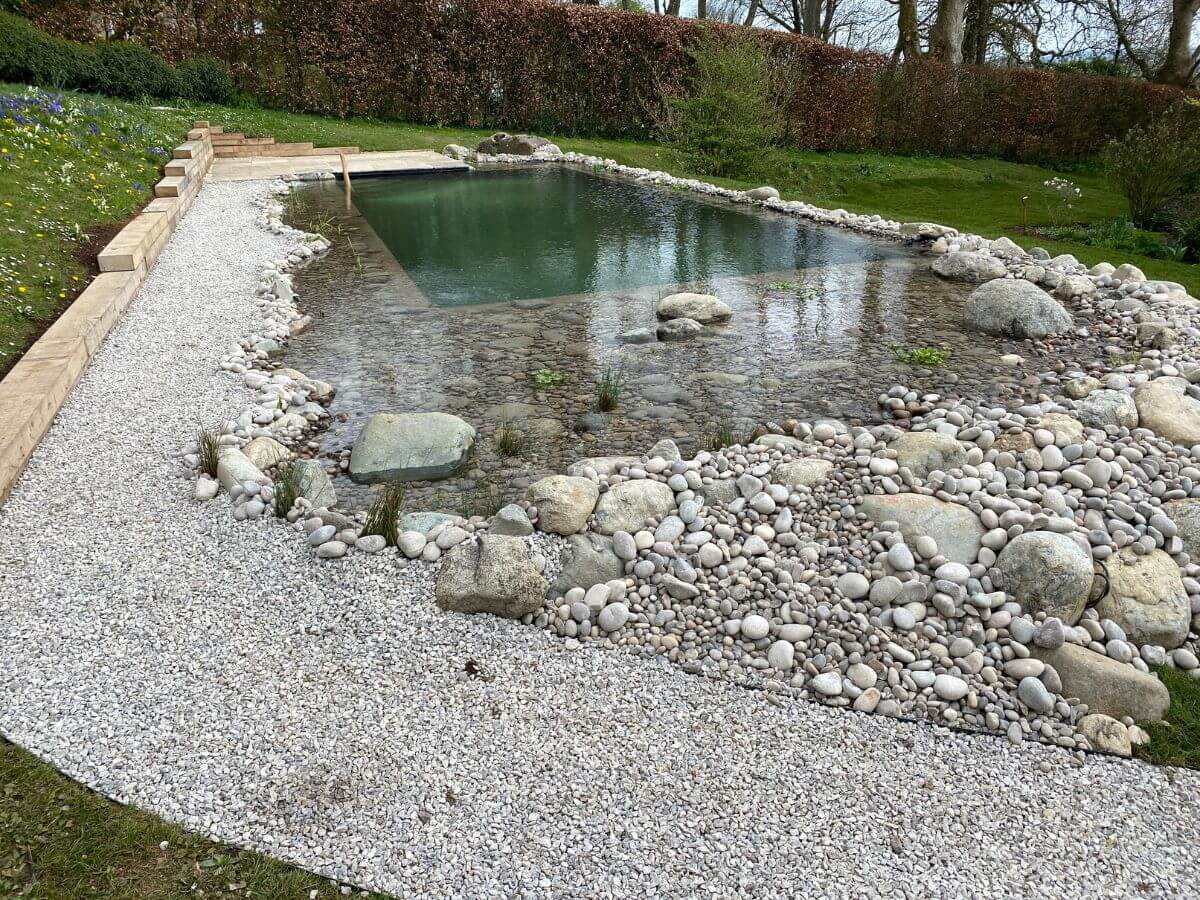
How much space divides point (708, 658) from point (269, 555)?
5.66 feet

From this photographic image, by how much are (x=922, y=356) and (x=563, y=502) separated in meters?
3.03

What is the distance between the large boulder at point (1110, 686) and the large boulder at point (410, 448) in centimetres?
257

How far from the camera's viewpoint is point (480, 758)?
7.61ft

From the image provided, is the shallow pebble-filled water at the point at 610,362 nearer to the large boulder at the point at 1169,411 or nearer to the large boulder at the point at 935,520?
the large boulder at the point at 1169,411

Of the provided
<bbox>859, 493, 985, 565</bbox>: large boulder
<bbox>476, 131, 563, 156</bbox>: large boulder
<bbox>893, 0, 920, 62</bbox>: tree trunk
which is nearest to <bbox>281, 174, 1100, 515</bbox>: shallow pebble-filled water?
<bbox>859, 493, 985, 565</bbox>: large boulder

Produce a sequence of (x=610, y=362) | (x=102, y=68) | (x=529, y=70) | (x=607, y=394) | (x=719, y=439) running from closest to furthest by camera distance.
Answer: (x=719, y=439), (x=607, y=394), (x=610, y=362), (x=102, y=68), (x=529, y=70)

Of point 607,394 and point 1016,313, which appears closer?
point 607,394

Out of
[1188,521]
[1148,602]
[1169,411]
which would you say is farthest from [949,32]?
[1148,602]

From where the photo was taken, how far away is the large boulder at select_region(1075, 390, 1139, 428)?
3.95 m

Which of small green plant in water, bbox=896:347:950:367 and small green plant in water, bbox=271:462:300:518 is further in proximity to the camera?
small green plant in water, bbox=896:347:950:367

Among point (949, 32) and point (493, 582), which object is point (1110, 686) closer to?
point (493, 582)

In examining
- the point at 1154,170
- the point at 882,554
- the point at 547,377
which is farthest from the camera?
the point at 1154,170

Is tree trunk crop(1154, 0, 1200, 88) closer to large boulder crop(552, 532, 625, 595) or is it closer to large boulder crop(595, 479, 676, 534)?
large boulder crop(595, 479, 676, 534)

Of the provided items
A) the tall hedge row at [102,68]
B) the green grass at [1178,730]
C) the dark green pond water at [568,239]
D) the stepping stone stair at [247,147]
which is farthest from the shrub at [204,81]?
the green grass at [1178,730]
